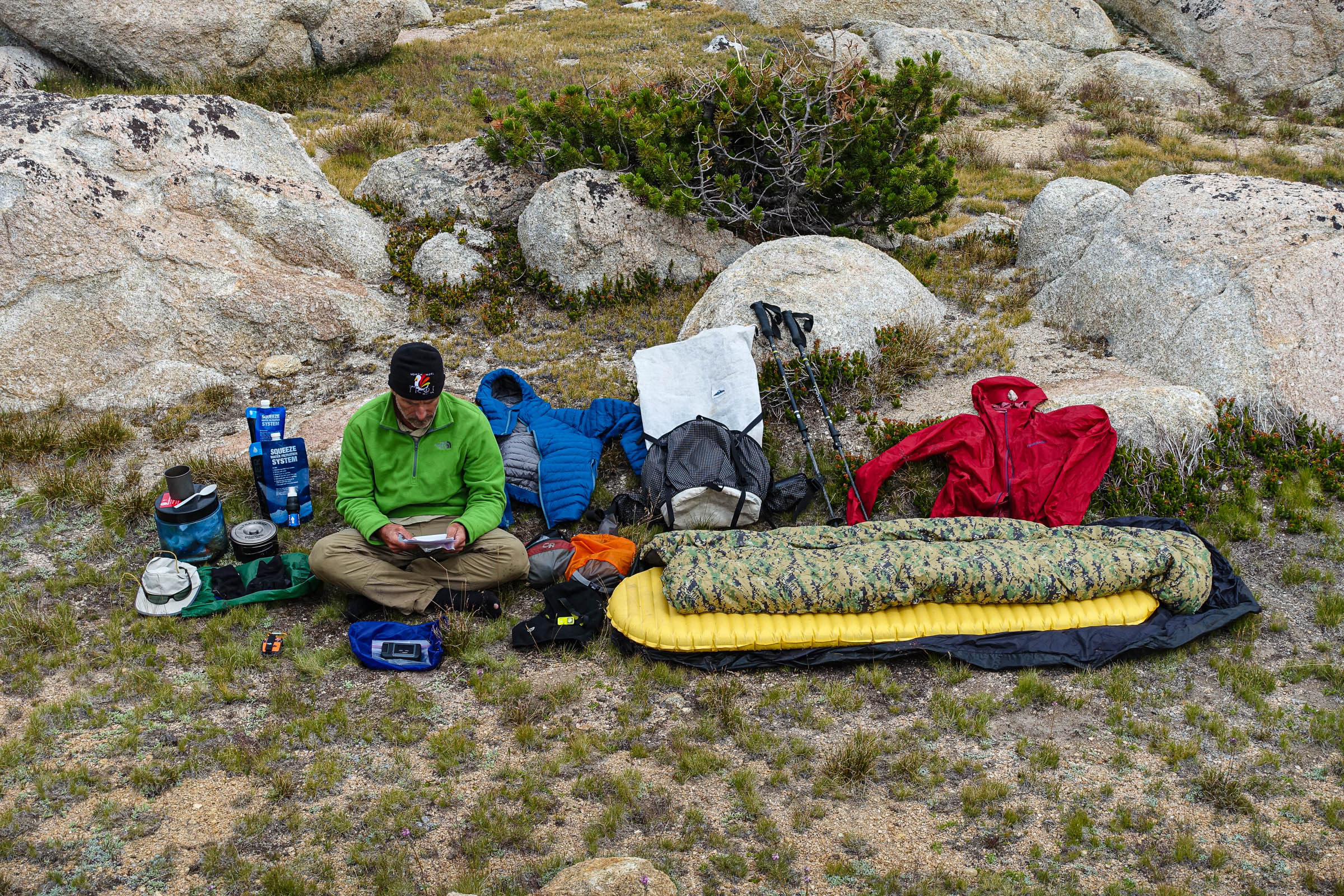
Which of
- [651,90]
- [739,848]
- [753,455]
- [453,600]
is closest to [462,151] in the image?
[651,90]

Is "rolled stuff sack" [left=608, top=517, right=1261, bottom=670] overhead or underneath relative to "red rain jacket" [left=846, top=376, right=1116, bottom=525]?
underneath

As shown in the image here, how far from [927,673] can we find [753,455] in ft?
8.73

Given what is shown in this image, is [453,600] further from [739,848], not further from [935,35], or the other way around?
[935,35]

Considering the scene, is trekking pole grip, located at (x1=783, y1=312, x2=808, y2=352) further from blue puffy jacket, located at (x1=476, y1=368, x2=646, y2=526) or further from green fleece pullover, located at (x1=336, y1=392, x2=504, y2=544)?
green fleece pullover, located at (x1=336, y1=392, x2=504, y2=544)

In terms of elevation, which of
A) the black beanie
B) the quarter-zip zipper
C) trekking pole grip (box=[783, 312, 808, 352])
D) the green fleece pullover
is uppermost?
the black beanie

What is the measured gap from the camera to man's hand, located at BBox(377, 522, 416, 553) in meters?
5.98

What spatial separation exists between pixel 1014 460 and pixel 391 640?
206 inches

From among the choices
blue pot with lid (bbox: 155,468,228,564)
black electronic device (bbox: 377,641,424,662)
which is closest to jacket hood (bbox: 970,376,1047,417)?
black electronic device (bbox: 377,641,424,662)

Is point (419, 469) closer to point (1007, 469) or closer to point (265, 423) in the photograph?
point (265, 423)

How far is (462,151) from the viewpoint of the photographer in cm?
1245

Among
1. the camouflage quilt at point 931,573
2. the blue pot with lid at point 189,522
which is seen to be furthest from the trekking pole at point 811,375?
the blue pot with lid at point 189,522

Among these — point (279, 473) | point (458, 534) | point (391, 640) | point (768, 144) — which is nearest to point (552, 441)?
point (458, 534)

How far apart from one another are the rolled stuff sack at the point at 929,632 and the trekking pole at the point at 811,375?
168 centimetres

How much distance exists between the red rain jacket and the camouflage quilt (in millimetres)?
925
